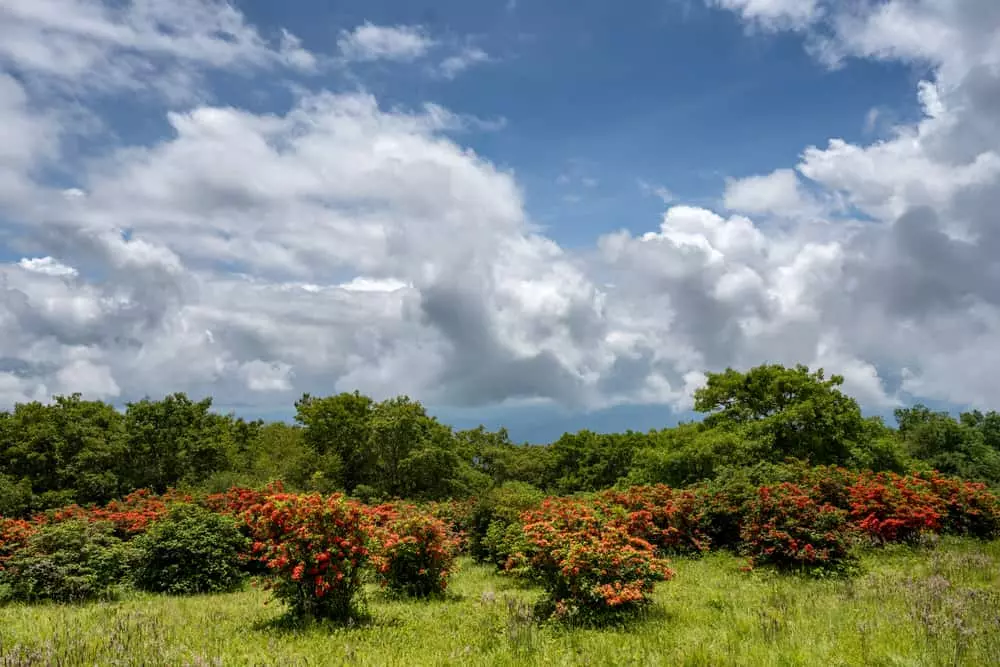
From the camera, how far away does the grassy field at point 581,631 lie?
8.73m

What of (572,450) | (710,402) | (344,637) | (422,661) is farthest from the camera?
(572,450)

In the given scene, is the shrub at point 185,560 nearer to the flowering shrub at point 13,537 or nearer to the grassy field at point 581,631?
the grassy field at point 581,631

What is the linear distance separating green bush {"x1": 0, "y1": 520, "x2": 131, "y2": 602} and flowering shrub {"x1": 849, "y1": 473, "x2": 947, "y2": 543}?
21747 millimetres

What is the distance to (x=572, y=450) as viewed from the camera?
2112 inches

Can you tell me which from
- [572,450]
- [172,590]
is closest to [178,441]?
[172,590]

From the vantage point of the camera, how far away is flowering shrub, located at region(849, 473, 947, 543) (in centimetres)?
1836

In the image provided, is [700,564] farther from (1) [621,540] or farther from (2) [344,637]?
(2) [344,637]

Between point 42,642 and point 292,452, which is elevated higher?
point 292,452

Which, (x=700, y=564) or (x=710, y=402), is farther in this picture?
(x=710, y=402)

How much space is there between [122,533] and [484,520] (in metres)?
12.5

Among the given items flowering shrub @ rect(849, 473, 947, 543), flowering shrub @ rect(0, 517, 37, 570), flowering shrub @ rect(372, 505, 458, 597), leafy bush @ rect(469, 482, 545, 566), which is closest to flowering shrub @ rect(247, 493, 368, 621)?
flowering shrub @ rect(372, 505, 458, 597)

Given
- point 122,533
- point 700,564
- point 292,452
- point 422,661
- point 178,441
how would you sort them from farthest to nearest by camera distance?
point 292,452
point 178,441
point 122,533
point 700,564
point 422,661

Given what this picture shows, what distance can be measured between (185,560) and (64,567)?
283 centimetres

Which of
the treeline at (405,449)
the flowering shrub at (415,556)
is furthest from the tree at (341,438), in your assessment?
the flowering shrub at (415,556)
